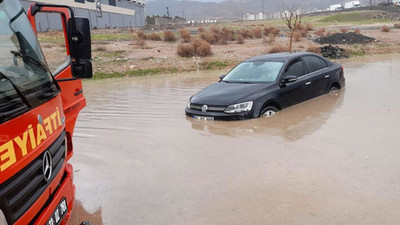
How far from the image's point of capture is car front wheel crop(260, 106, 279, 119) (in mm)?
7982

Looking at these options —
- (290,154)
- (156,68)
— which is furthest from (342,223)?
(156,68)

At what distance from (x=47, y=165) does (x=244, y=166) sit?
10.9ft

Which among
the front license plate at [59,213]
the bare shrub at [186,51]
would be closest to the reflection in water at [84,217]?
the front license plate at [59,213]

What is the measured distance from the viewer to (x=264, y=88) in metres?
8.08

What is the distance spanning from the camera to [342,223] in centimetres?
393

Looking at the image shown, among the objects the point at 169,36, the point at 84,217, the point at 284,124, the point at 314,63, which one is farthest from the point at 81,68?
the point at 169,36

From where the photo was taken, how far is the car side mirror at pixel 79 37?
3744 mm

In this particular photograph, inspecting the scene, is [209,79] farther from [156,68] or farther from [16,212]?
[16,212]

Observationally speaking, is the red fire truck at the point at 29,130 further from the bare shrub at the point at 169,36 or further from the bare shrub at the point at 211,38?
the bare shrub at the point at 169,36

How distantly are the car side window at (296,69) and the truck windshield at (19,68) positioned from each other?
634 centimetres

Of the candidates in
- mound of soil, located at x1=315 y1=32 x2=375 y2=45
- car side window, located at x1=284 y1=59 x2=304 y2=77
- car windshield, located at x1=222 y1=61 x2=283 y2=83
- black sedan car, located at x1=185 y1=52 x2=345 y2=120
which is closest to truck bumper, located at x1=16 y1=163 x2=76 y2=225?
black sedan car, located at x1=185 y1=52 x2=345 y2=120

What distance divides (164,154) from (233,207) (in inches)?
88.2

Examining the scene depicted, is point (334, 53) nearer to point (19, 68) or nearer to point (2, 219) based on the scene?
point (19, 68)

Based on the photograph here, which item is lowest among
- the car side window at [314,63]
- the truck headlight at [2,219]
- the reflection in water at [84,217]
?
the reflection in water at [84,217]
